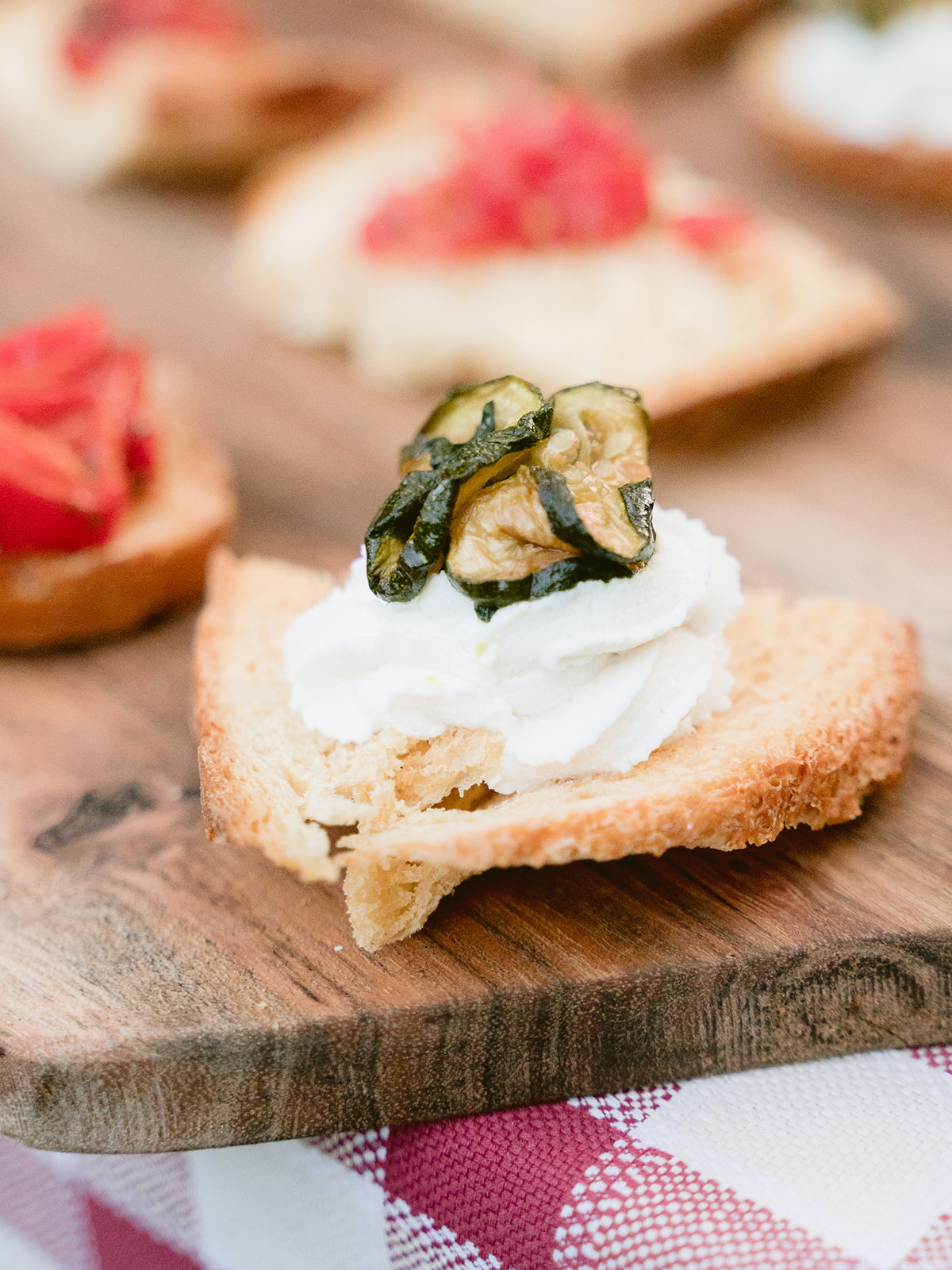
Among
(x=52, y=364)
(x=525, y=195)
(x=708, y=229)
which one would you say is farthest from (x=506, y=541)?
(x=708, y=229)

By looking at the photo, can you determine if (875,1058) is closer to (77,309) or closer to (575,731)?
(575,731)

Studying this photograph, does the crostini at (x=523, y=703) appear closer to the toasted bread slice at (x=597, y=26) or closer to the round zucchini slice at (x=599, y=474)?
the round zucchini slice at (x=599, y=474)

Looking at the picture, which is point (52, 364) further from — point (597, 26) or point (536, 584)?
point (597, 26)

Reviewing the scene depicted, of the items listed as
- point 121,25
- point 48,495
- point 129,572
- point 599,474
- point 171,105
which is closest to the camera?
point 599,474

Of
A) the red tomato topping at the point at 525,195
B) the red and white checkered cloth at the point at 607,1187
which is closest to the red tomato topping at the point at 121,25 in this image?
the red tomato topping at the point at 525,195

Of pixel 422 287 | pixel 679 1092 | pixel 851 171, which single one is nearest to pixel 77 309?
pixel 422 287

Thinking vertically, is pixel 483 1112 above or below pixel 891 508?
below
